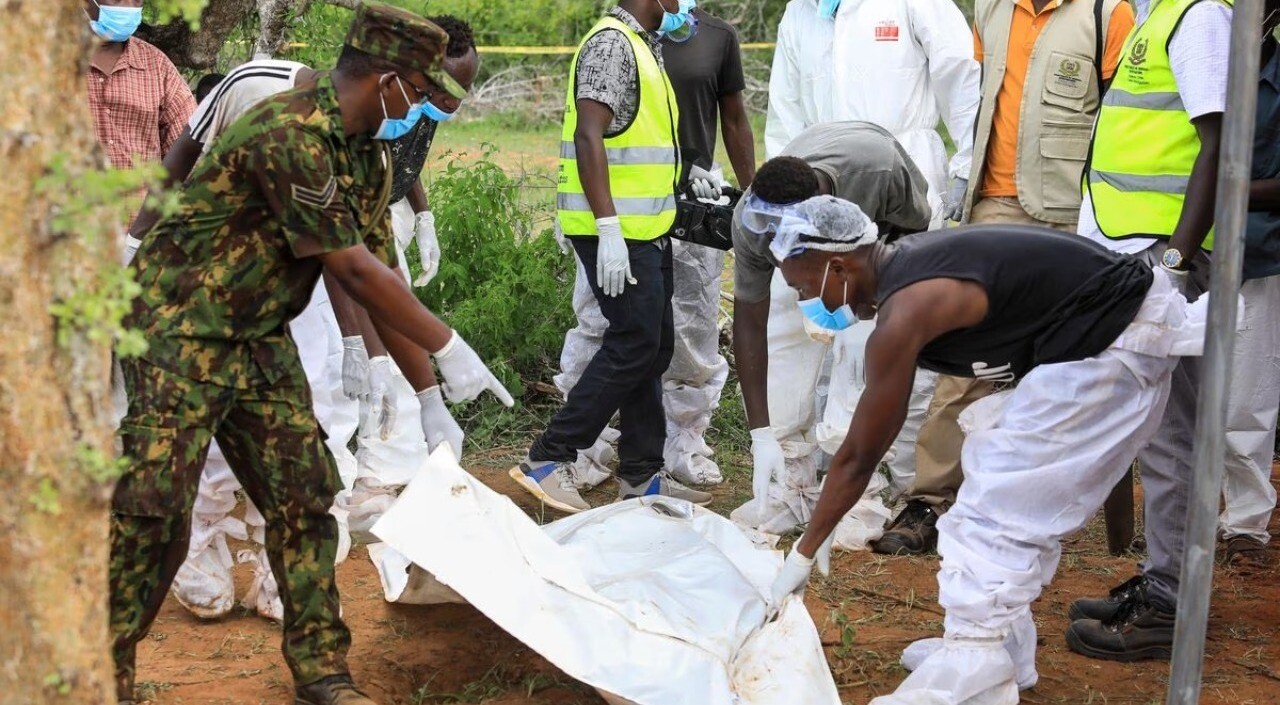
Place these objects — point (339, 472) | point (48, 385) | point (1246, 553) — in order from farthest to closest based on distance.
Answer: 1. point (1246, 553)
2. point (339, 472)
3. point (48, 385)

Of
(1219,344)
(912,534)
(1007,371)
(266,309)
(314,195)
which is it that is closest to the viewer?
(1219,344)

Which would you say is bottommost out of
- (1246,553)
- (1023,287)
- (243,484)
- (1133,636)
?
(1246,553)

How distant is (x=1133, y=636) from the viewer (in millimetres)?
4137

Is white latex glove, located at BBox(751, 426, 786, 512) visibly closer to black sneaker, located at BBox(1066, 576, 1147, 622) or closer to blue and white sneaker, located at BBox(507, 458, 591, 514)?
blue and white sneaker, located at BBox(507, 458, 591, 514)

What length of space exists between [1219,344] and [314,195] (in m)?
1.95

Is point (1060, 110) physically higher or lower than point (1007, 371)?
higher

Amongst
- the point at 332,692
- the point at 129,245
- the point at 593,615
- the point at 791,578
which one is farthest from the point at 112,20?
the point at 791,578

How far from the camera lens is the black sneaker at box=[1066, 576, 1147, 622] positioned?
421cm

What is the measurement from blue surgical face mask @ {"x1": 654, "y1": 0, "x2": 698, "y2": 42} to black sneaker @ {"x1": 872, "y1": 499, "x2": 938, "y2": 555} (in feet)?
6.80

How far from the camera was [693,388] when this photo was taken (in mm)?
5941

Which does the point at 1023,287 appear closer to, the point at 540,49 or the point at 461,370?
the point at 461,370

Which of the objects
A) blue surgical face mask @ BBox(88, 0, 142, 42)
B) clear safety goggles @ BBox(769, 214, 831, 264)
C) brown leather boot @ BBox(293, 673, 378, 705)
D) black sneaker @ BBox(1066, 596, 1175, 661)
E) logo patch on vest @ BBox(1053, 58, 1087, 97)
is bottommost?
black sneaker @ BBox(1066, 596, 1175, 661)

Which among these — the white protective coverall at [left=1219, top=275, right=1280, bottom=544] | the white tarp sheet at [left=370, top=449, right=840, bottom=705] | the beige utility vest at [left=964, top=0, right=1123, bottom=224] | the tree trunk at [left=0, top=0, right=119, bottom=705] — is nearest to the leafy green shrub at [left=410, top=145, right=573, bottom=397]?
the beige utility vest at [left=964, top=0, right=1123, bottom=224]

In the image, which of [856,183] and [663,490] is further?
[663,490]
